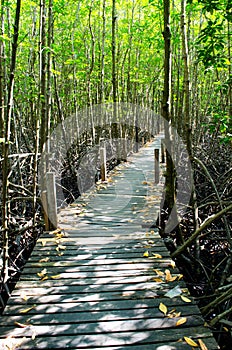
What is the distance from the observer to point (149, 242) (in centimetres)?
353

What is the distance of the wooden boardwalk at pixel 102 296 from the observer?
2113mm

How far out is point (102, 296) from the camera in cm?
258

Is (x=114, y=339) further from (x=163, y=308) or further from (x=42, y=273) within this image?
(x=42, y=273)

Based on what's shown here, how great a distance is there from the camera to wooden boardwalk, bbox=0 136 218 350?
6.93ft

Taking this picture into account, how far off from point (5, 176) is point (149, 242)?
164 centimetres

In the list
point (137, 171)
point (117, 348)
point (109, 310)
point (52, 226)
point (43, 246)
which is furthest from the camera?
point (137, 171)

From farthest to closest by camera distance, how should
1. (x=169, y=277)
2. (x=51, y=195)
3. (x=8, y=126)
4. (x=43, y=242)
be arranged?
(x=51, y=195), (x=43, y=242), (x=169, y=277), (x=8, y=126)

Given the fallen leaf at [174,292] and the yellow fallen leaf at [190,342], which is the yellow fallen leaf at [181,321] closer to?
the yellow fallen leaf at [190,342]

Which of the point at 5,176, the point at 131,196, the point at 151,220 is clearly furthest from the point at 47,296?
the point at 131,196

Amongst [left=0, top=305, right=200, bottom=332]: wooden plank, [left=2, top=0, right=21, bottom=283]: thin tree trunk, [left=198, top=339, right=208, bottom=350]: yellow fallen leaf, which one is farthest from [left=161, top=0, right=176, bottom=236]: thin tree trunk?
[left=198, top=339, right=208, bottom=350]: yellow fallen leaf

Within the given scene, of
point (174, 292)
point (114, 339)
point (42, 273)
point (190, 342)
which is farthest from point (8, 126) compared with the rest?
point (190, 342)

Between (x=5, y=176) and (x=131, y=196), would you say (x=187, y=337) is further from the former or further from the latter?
(x=131, y=196)

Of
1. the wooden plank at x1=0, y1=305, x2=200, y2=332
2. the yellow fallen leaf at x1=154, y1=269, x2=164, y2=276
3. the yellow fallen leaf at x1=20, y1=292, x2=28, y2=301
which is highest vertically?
the yellow fallen leaf at x1=154, y1=269, x2=164, y2=276

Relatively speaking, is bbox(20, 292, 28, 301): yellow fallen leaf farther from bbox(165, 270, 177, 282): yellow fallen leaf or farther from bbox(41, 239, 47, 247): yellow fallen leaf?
bbox(165, 270, 177, 282): yellow fallen leaf
